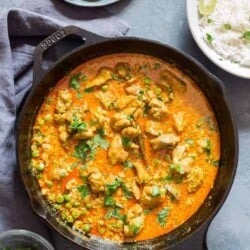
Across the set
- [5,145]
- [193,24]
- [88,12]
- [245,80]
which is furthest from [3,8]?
[245,80]

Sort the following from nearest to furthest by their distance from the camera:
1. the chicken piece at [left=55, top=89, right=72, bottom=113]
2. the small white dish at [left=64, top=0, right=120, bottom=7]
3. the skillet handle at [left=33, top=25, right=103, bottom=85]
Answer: the skillet handle at [left=33, top=25, right=103, bottom=85] → the chicken piece at [left=55, top=89, right=72, bottom=113] → the small white dish at [left=64, top=0, right=120, bottom=7]

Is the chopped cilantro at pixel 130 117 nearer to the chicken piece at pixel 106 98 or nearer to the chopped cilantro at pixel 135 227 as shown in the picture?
the chicken piece at pixel 106 98

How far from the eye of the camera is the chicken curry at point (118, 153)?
9.37ft

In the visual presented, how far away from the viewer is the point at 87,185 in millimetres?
2871

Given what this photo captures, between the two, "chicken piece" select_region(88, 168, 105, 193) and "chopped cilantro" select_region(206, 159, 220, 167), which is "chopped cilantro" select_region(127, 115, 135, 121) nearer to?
"chicken piece" select_region(88, 168, 105, 193)

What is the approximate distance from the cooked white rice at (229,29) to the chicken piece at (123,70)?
314 millimetres

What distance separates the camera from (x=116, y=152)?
283 cm

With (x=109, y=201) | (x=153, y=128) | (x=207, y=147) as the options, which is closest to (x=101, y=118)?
(x=153, y=128)

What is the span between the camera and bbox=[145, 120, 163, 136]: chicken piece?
285 cm

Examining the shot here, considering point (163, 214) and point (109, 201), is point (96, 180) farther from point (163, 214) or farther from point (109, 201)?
point (163, 214)

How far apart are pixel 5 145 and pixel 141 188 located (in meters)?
0.51

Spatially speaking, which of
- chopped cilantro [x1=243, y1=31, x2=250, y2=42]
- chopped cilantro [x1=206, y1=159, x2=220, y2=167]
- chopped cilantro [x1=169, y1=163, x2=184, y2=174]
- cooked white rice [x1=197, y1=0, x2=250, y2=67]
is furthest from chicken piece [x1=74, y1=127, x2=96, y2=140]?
Result: chopped cilantro [x1=243, y1=31, x2=250, y2=42]

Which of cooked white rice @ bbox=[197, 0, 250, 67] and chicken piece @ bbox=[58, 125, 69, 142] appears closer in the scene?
chicken piece @ bbox=[58, 125, 69, 142]

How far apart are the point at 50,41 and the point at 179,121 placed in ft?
1.78
